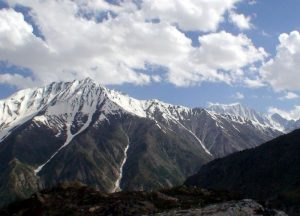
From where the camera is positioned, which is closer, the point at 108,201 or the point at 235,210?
the point at 235,210

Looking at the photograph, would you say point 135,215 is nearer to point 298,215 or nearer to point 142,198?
point 142,198

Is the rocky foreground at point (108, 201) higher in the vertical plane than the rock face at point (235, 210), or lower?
higher

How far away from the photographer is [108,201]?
71000mm

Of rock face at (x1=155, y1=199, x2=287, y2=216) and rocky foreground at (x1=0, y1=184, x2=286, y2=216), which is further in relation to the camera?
rocky foreground at (x1=0, y1=184, x2=286, y2=216)

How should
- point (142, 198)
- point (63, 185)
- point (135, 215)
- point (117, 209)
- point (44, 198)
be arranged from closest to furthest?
point (135, 215)
point (117, 209)
point (142, 198)
point (44, 198)
point (63, 185)

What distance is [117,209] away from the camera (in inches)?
2552

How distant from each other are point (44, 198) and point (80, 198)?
5.09 meters

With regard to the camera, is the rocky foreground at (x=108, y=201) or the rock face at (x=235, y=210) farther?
the rocky foreground at (x=108, y=201)

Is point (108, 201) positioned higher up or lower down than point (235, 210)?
higher up

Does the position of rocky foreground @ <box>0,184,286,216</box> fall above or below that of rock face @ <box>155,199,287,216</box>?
above

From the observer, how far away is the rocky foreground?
6562 centimetres

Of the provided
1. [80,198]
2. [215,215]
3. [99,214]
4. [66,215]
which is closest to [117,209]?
→ [99,214]

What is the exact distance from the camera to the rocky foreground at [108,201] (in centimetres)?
6562

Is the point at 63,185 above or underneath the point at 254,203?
above
